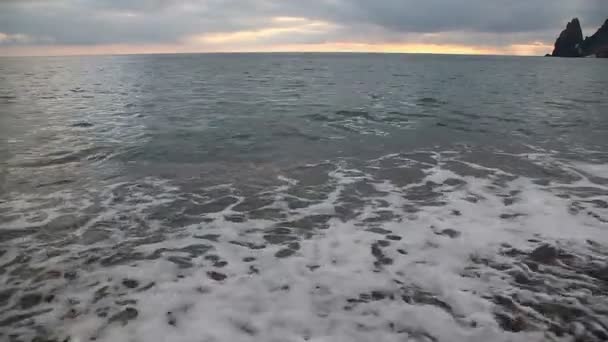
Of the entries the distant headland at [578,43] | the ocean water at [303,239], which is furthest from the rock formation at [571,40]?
the ocean water at [303,239]

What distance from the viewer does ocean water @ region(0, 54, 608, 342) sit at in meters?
3.85

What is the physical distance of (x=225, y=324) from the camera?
3838 millimetres

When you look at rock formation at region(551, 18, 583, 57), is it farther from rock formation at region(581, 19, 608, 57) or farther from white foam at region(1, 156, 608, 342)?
white foam at region(1, 156, 608, 342)

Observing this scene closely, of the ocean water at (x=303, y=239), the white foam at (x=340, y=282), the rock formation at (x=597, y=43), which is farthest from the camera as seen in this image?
the rock formation at (x=597, y=43)

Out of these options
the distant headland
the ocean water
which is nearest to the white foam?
the ocean water

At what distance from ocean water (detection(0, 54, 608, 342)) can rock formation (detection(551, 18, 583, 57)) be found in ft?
712

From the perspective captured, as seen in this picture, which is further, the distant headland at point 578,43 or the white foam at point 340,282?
the distant headland at point 578,43

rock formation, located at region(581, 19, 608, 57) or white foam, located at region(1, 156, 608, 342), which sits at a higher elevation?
rock formation, located at region(581, 19, 608, 57)

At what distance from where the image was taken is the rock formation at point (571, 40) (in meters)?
180

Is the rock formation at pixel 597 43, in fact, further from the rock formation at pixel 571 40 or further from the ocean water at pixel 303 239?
the ocean water at pixel 303 239

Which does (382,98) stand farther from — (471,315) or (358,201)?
(471,315)

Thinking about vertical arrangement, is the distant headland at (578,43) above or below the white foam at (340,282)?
above

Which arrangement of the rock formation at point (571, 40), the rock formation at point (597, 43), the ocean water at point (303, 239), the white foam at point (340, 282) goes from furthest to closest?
the rock formation at point (571, 40) → the rock formation at point (597, 43) → the ocean water at point (303, 239) → the white foam at point (340, 282)

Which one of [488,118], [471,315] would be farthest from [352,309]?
[488,118]
